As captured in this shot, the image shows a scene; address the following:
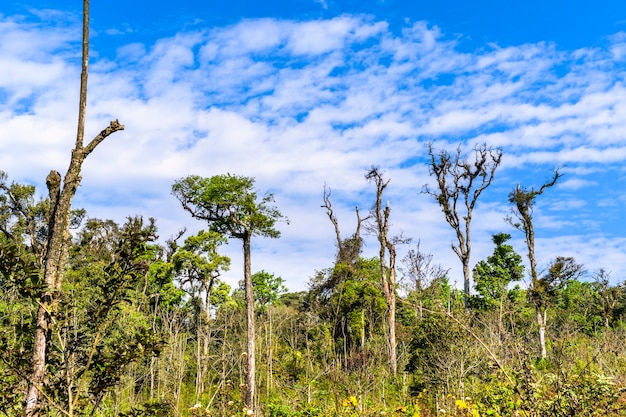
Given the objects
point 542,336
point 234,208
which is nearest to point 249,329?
point 234,208

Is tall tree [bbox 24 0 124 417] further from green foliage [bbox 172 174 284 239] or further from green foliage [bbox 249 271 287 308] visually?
green foliage [bbox 249 271 287 308]

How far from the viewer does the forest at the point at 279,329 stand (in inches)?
150

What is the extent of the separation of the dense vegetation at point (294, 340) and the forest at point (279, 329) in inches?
1.9

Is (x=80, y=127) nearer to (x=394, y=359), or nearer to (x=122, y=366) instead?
(x=122, y=366)

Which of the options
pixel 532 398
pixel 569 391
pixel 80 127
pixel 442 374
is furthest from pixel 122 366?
pixel 442 374

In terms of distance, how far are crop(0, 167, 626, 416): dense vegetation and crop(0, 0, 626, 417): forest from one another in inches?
1.9

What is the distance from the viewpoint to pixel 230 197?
682 inches

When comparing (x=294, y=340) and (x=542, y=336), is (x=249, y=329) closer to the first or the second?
(x=294, y=340)

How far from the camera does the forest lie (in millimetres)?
3816

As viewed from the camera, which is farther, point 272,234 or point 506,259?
point 506,259

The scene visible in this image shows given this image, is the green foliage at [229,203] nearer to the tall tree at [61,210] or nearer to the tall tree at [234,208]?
the tall tree at [234,208]

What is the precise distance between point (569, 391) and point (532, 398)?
0.37m

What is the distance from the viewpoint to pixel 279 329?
2695 centimetres

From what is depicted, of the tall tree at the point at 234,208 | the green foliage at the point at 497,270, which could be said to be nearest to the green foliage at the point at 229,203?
the tall tree at the point at 234,208
